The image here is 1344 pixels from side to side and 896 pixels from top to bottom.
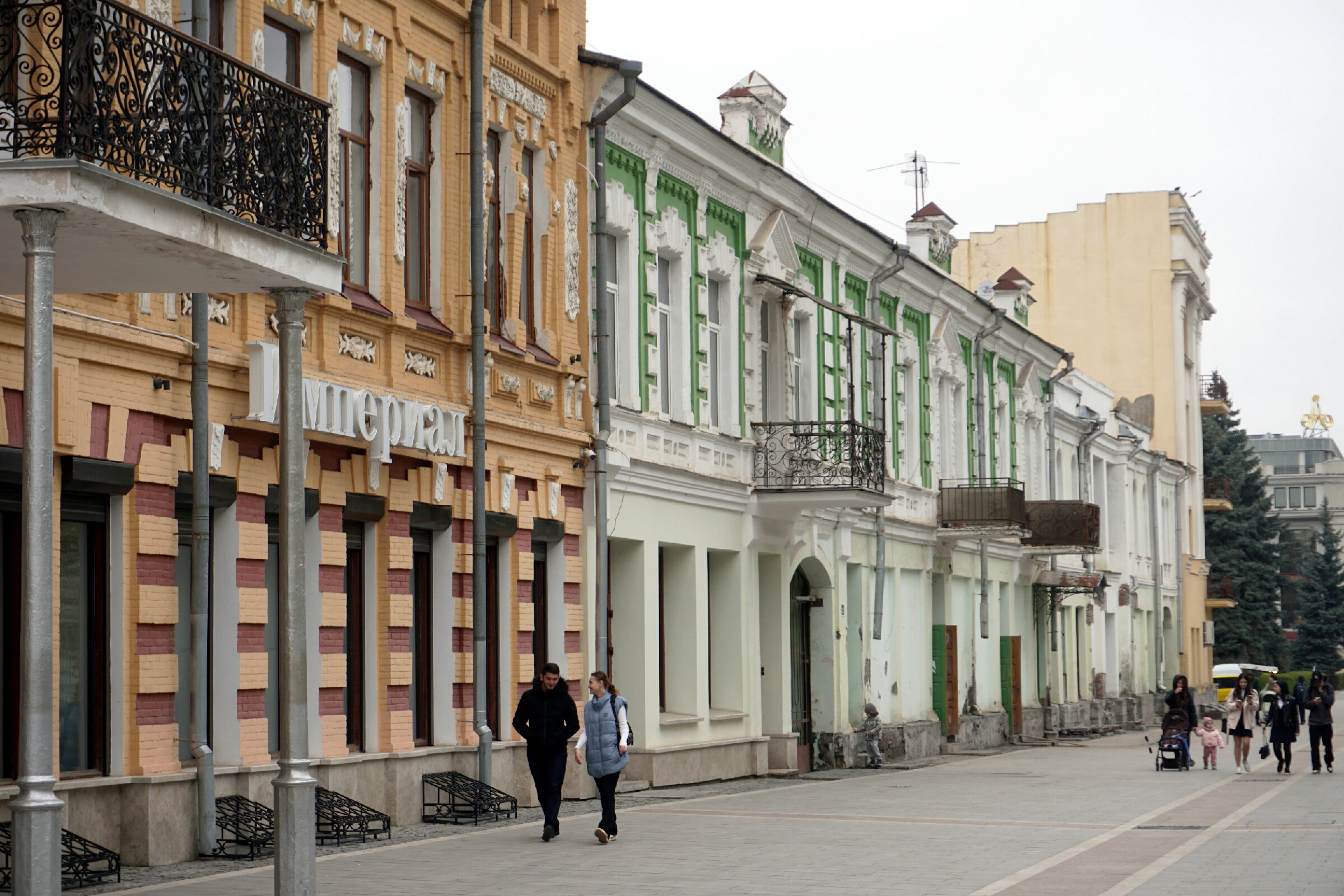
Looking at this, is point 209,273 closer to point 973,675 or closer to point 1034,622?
point 973,675

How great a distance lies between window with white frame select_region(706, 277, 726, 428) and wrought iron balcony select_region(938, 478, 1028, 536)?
10.2 m

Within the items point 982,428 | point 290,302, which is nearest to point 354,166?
point 290,302

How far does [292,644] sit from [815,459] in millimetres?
15684

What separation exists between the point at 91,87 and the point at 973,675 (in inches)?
1155

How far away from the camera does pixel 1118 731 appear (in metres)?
48.3

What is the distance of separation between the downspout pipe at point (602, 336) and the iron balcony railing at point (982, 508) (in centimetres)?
1454

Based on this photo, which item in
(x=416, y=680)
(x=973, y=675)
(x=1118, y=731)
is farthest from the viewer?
(x=1118, y=731)

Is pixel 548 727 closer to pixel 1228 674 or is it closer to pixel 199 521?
pixel 199 521

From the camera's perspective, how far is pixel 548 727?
52.6 ft

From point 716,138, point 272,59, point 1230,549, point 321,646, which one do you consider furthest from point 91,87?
point 1230,549

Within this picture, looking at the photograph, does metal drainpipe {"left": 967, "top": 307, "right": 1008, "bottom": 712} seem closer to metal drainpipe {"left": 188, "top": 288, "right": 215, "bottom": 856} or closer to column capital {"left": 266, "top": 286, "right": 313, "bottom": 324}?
metal drainpipe {"left": 188, "top": 288, "right": 215, "bottom": 856}

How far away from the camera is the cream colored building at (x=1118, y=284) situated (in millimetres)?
61188

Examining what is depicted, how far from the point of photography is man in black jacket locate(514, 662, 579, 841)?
1602 centimetres

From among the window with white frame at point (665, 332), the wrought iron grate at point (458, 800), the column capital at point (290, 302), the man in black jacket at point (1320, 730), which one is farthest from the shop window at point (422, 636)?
the man in black jacket at point (1320, 730)
